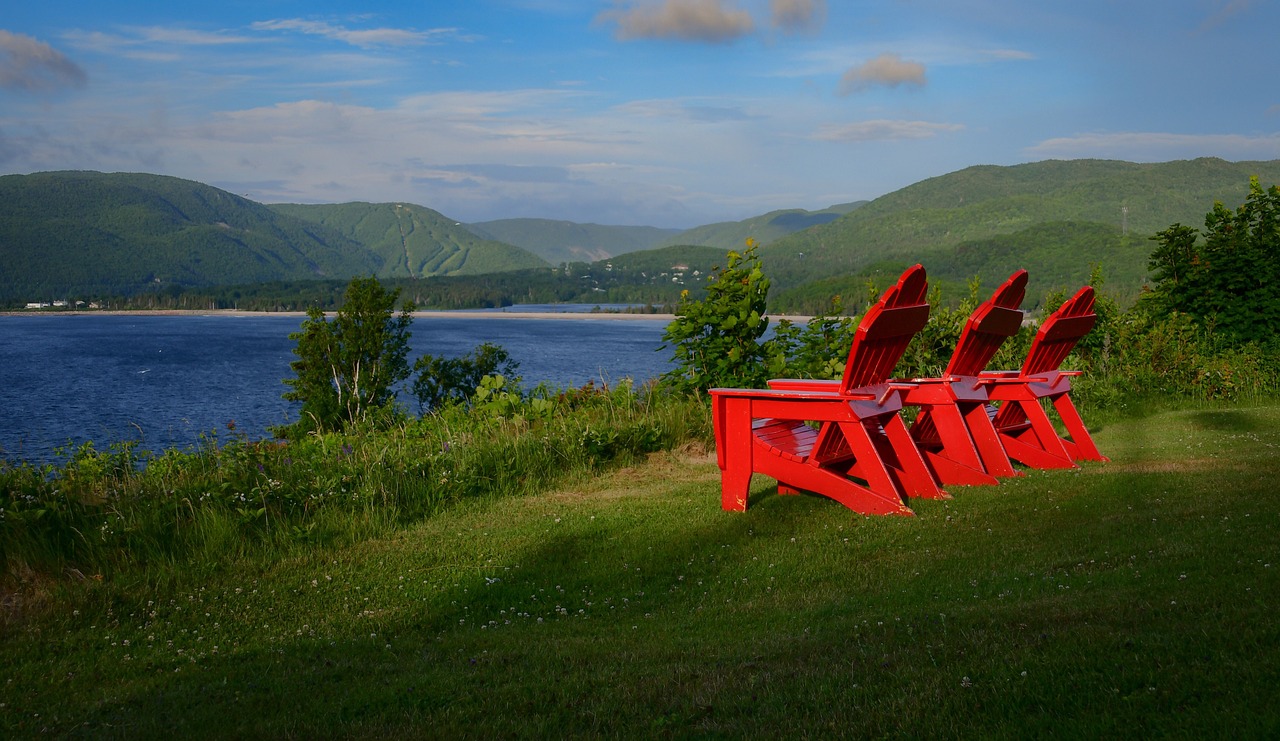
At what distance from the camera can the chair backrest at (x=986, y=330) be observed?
7.03m

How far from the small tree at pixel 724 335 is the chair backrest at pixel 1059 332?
337cm

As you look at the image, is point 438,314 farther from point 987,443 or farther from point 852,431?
point 852,431

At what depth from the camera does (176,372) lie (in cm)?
5975

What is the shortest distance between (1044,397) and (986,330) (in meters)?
1.22

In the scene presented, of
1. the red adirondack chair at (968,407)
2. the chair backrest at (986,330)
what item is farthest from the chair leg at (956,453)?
the chair backrest at (986,330)

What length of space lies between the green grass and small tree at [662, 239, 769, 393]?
14.3ft

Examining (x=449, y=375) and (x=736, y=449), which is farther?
(x=449, y=375)

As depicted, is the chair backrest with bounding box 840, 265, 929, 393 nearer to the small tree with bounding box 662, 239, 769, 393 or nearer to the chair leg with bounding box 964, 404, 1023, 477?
the chair leg with bounding box 964, 404, 1023, 477

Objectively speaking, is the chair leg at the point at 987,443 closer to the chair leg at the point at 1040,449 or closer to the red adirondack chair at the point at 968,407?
the red adirondack chair at the point at 968,407

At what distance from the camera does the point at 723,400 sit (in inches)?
256

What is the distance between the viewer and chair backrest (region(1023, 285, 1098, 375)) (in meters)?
7.87

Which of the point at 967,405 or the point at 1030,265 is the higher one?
the point at 1030,265

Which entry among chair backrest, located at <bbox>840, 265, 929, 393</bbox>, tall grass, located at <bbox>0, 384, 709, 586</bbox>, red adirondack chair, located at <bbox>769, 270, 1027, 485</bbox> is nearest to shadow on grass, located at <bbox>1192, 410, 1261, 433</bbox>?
red adirondack chair, located at <bbox>769, 270, 1027, 485</bbox>

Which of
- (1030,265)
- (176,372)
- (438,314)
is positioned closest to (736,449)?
(176,372)
